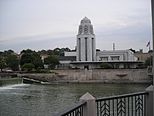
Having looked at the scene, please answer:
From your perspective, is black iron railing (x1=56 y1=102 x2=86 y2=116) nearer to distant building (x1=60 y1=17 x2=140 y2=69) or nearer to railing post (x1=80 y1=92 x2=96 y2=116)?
railing post (x1=80 y1=92 x2=96 y2=116)

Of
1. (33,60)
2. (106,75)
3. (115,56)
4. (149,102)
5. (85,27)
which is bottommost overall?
(106,75)

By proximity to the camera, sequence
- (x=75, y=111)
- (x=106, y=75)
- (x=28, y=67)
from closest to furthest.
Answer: (x=75, y=111) → (x=106, y=75) → (x=28, y=67)

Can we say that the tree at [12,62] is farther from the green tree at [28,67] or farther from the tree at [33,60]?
the green tree at [28,67]

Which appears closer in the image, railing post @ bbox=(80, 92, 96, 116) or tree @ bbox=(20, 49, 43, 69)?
railing post @ bbox=(80, 92, 96, 116)

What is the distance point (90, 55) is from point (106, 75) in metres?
20.3

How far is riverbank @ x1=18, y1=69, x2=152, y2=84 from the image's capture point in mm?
63156

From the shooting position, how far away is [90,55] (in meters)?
84.3

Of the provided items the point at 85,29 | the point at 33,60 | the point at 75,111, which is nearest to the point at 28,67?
the point at 33,60

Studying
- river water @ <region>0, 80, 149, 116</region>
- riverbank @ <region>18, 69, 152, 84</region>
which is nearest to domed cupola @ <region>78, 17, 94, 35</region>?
riverbank @ <region>18, 69, 152, 84</region>

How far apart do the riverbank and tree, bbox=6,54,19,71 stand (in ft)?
22.5

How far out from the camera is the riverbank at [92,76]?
6316 cm

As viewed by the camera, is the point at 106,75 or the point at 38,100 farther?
the point at 106,75

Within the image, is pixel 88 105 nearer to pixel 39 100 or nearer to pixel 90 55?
pixel 39 100

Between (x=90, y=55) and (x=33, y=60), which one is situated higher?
(x=90, y=55)
